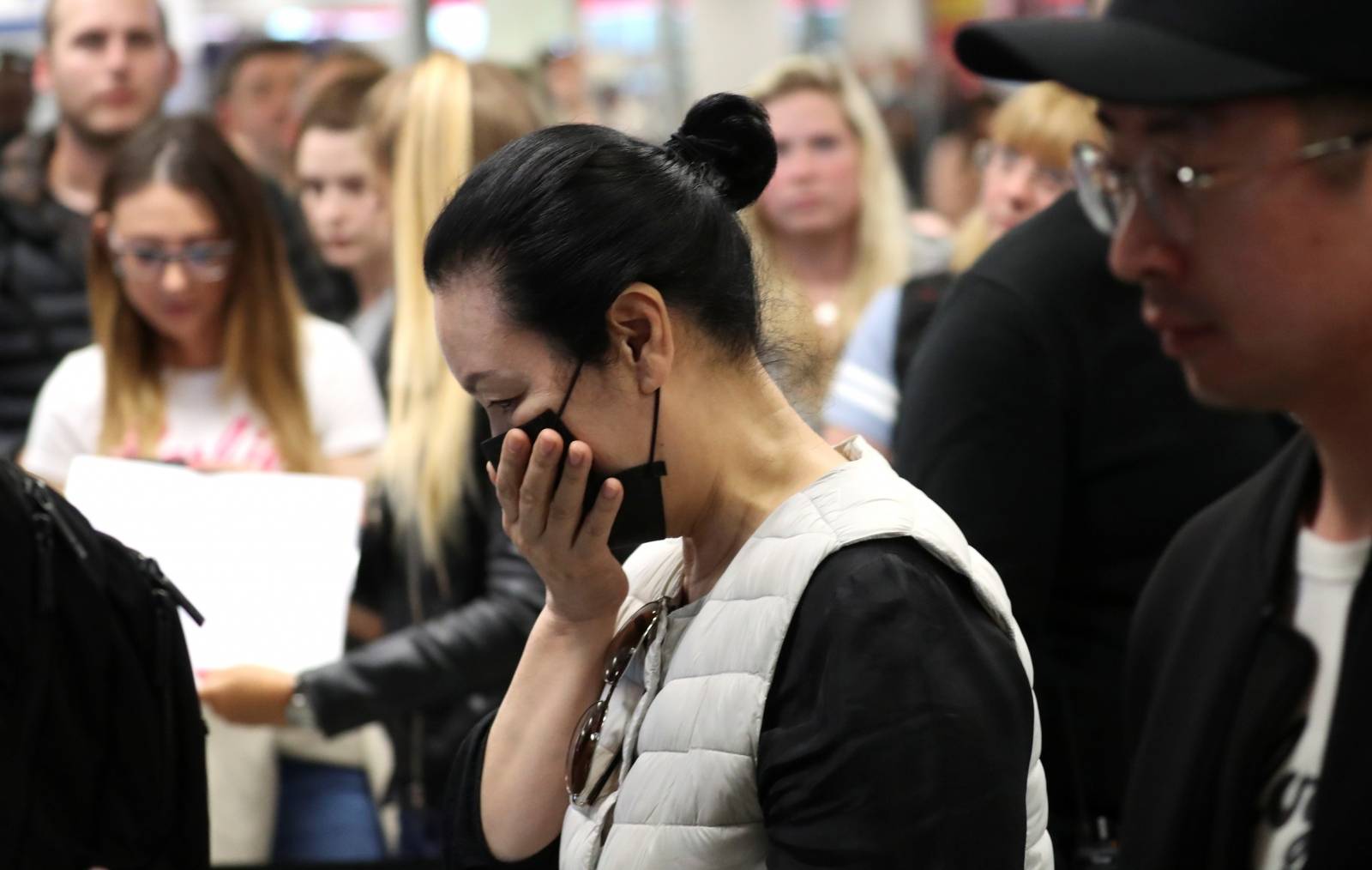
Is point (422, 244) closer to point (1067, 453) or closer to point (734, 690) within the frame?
point (1067, 453)

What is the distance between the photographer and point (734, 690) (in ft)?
5.27

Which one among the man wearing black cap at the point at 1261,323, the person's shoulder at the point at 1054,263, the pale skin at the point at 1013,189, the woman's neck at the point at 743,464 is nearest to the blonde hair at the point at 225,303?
the pale skin at the point at 1013,189

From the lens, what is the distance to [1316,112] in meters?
1.35

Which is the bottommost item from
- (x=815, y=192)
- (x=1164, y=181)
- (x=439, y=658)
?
(x=439, y=658)

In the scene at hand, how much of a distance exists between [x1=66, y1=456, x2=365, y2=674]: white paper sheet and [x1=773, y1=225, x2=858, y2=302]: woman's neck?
7.37 feet

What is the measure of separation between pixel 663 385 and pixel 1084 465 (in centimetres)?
84

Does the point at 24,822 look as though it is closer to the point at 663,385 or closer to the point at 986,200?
the point at 663,385

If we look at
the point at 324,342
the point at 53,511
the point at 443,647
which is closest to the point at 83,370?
the point at 324,342

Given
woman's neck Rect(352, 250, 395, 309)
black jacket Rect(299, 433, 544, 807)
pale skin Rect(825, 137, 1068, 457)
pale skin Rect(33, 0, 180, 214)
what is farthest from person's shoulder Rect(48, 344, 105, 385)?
pale skin Rect(825, 137, 1068, 457)

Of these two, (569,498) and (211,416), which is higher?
(569,498)

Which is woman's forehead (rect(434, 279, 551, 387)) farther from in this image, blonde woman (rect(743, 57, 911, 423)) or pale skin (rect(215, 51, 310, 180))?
pale skin (rect(215, 51, 310, 180))

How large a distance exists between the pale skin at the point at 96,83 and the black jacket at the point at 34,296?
0.27m

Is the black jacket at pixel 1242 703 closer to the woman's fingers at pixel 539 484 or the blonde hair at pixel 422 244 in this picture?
the woman's fingers at pixel 539 484

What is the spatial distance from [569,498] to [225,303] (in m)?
2.02
